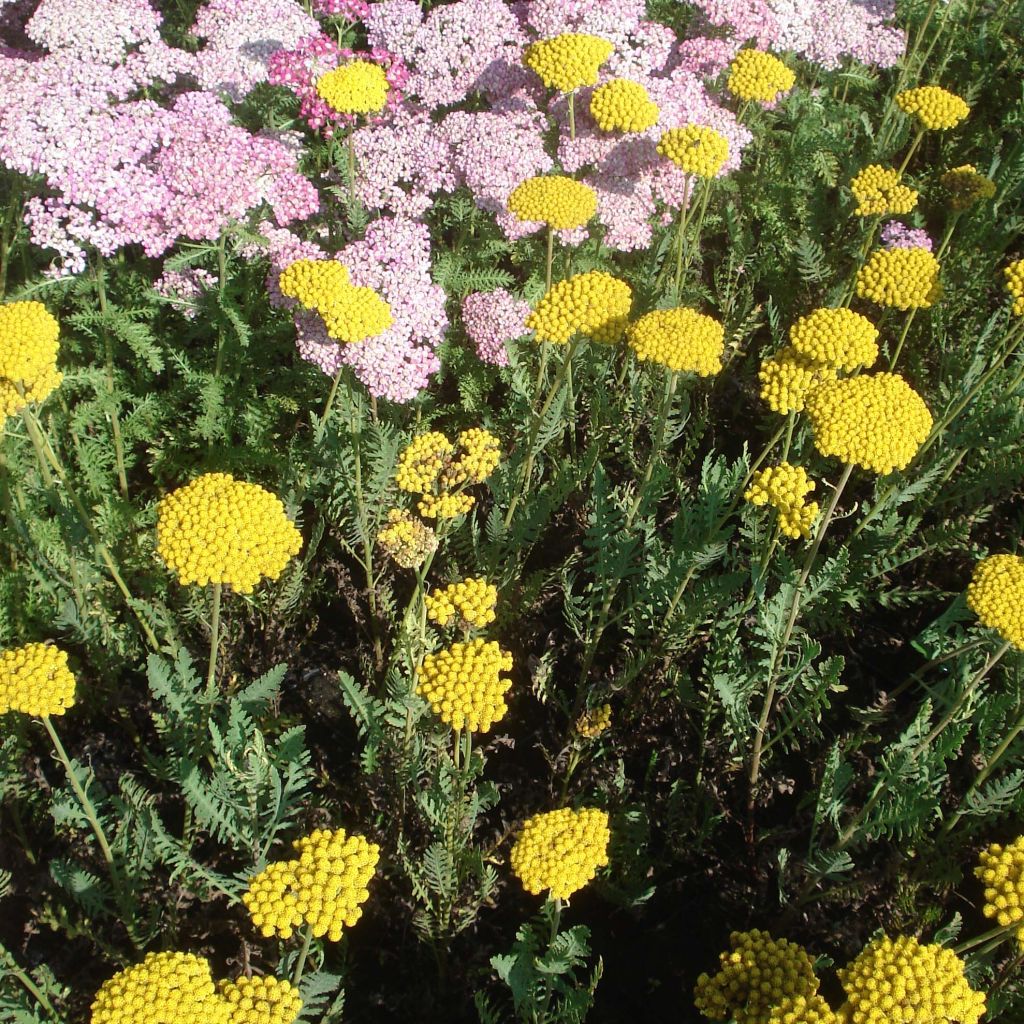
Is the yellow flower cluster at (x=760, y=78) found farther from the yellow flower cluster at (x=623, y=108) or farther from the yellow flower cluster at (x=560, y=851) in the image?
the yellow flower cluster at (x=560, y=851)

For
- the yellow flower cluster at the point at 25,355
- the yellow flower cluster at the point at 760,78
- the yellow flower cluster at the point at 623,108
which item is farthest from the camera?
the yellow flower cluster at the point at 760,78

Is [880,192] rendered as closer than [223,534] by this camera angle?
No

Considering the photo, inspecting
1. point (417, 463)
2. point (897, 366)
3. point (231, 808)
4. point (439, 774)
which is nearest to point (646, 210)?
point (897, 366)

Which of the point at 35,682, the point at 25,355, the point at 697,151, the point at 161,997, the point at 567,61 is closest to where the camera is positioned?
the point at 161,997

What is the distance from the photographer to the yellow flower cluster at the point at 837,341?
325cm

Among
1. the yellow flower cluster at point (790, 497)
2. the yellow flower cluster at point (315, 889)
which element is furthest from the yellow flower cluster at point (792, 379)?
the yellow flower cluster at point (315, 889)

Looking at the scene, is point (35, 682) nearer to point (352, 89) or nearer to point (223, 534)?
point (223, 534)

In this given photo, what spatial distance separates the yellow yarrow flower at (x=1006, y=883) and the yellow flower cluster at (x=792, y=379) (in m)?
1.65

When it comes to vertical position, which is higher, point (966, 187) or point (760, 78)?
point (760, 78)

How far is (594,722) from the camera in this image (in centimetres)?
332

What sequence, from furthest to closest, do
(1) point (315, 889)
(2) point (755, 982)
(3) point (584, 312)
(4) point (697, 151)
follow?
(4) point (697, 151)
(3) point (584, 312)
(2) point (755, 982)
(1) point (315, 889)

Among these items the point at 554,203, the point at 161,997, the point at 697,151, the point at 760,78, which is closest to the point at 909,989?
the point at 161,997

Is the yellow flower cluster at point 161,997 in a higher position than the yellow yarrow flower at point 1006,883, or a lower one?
lower

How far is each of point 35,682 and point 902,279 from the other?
3763 millimetres
